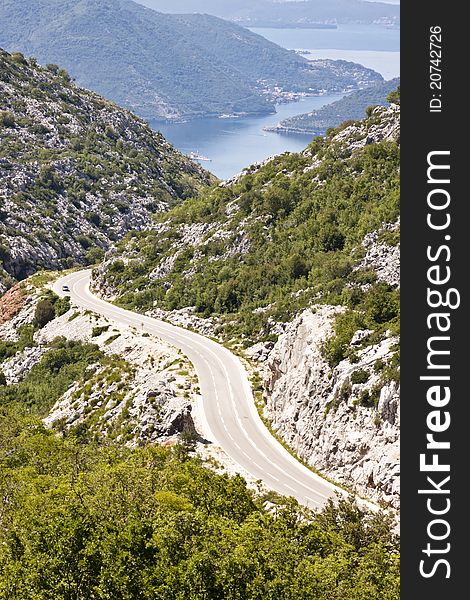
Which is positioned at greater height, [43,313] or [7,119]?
[7,119]

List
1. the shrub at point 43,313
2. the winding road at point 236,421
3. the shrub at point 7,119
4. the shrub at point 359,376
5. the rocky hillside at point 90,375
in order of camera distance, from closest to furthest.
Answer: the winding road at point 236,421 → the shrub at point 359,376 → the rocky hillside at point 90,375 → the shrub at point 43,313 → the shrub at point 7,119

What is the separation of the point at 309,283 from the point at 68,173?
263 feet

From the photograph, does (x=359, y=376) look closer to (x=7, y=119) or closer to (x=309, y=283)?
(x=309, y=283)

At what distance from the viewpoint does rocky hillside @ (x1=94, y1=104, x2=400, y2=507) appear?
3847 cm

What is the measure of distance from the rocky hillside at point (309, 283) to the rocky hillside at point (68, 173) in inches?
631

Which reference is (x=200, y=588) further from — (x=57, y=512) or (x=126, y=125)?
(x=126, y=125)

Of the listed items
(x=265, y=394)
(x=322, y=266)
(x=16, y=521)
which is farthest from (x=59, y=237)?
(x=16, y=521)

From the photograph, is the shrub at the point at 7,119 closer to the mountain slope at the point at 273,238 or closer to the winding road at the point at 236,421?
the mountain slope at the point at 273,238

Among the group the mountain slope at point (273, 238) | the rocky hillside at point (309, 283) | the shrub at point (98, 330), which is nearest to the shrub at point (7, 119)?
the rocky hillside at point (309, 283)

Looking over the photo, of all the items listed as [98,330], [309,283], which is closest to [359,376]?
[309,283]

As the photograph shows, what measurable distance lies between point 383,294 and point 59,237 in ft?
261

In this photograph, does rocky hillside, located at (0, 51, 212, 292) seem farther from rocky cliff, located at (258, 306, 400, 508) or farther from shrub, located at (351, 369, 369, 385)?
shrub, located at (351, 369, 369, 385)

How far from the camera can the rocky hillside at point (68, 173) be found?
372 ft

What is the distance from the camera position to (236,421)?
47.9 metres
